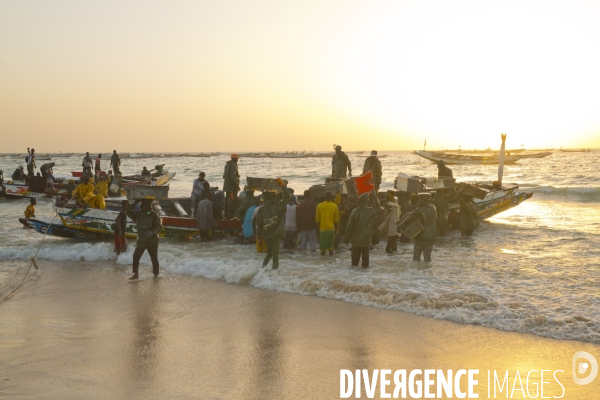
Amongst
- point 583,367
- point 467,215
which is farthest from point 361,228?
point 467,215

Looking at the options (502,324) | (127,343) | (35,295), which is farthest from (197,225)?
(502,324)

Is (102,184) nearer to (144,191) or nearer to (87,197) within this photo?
(144,191)

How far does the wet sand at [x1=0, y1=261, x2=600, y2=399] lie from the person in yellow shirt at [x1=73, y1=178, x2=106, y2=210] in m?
5.52

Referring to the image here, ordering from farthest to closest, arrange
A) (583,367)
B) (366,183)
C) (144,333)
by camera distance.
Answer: (366,183)
(144,333)
(583,367)

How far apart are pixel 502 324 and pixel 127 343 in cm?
462

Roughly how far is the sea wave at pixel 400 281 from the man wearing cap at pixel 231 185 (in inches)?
64.9

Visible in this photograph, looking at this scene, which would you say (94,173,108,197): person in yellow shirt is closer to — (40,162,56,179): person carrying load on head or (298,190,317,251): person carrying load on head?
(298,190,317,251): person carrying load on head

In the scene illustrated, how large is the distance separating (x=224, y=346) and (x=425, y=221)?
5.25 metres

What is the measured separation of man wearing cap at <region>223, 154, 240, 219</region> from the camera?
1446cm

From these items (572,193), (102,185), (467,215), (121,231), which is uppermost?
(102,185)

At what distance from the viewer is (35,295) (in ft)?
28.6

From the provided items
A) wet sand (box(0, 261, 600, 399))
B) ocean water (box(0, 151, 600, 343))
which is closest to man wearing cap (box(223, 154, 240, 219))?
ocean water (box(0, 151, 600, 343))

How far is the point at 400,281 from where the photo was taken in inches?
363

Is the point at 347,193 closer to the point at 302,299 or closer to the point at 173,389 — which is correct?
the point at 302,299
